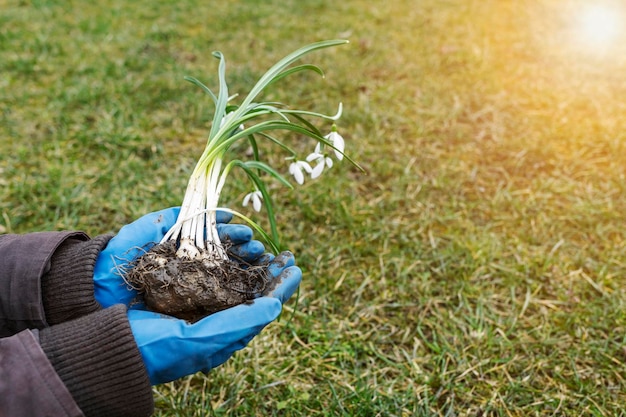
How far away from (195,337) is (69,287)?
0.47 m

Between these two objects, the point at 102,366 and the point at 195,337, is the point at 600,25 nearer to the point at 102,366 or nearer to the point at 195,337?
the point at 195,337

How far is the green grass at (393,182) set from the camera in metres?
2.06

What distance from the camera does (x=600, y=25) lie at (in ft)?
15.5

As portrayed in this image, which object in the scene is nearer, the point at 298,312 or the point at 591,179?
the point at 298,312

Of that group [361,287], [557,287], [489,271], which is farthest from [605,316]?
[361,287]

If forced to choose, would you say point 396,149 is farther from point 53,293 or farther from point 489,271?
point 53,293

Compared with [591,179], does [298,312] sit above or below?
below

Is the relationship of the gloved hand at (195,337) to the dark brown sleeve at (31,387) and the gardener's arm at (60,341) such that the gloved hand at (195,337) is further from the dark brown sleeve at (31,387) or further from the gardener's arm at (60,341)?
the dark brown sleeve at (31,387)

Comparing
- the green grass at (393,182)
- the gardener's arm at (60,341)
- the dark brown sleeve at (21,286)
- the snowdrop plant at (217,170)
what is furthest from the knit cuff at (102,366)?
the green grass at (393,182)

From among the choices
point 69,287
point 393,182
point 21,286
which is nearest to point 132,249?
point 69,287

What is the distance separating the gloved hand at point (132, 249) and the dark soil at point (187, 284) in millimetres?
72

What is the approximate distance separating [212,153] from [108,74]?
2.57 meters

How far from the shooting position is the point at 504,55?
13.9 ft

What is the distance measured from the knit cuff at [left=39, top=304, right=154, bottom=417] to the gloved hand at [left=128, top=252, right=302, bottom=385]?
0.06 metres
